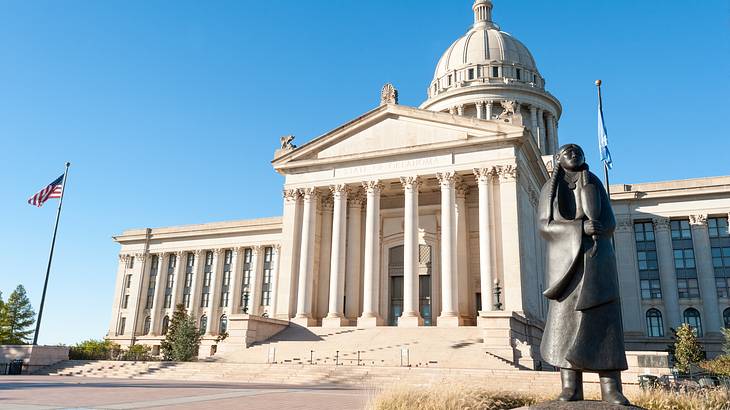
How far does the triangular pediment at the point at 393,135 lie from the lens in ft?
126

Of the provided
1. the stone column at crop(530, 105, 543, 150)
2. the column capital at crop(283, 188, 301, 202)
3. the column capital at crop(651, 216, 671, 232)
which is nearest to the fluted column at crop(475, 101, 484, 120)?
the stone column at crop(530, 105, 543, 150)

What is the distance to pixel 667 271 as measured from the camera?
170ft

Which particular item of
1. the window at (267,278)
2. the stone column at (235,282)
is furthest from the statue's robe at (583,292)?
the stone column at (235,282)

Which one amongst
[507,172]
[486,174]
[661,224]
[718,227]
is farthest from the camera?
[661,224]

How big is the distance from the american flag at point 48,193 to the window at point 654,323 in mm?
51974

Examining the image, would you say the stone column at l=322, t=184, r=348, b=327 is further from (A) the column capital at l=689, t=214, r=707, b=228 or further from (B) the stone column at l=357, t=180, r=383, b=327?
(A) the column capital at l=689, t=214, r=707, b=228

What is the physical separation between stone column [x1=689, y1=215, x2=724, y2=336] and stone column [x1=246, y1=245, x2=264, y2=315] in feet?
148

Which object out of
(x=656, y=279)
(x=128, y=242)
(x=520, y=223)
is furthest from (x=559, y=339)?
(x=128, y=242)

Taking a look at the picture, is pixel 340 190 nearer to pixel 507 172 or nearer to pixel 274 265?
pixel 507 172

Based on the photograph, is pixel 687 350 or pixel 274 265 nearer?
pixel 687 350

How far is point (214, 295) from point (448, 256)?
117 ft

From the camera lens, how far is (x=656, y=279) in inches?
2069

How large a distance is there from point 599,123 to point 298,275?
81.0 ft


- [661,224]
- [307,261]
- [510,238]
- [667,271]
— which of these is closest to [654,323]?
[667,271]
